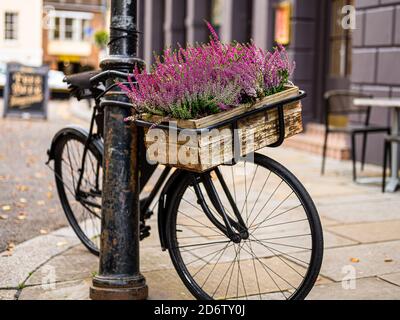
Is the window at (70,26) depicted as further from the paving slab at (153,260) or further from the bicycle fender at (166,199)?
the bicycle fender at (166,199)

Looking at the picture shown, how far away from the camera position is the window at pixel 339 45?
448 inches

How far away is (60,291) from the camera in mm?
3924

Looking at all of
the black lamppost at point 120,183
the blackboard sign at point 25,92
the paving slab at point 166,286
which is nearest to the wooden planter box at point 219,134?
the black lamppost at point 120,183

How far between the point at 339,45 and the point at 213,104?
884cm

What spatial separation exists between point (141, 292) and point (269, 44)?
9719 mm

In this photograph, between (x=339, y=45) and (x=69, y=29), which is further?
(x=69, y=29)

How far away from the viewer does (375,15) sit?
9.55 metres

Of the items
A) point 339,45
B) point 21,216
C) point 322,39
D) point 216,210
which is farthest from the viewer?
point 322,39

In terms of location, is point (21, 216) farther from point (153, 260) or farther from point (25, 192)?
point (153, 260)

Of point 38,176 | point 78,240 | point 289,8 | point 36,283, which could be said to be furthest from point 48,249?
point 289,8

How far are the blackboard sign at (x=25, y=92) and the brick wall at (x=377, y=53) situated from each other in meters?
9.10

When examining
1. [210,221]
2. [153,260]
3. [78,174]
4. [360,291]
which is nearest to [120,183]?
[210,221]

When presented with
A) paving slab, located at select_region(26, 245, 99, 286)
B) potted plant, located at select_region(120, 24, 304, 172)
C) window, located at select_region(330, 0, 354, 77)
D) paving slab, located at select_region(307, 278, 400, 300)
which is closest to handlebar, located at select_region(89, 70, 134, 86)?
potted plant, located at select_region(120, 24, 304, 172)
